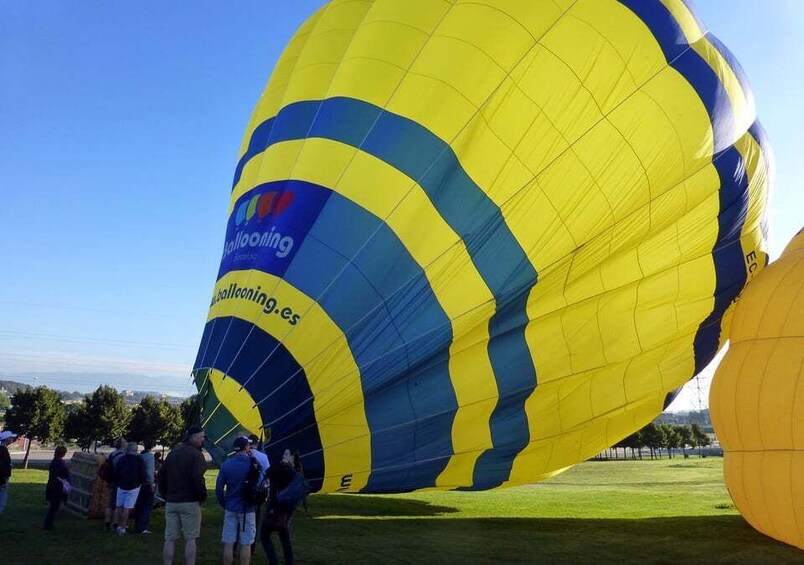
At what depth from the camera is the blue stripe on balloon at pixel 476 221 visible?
6.11 metres

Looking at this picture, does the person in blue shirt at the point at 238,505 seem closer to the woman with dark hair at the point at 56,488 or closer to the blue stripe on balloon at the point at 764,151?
the woman with dark hair at the point at 56,488

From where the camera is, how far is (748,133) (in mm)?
7961

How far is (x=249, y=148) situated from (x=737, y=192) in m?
5.72

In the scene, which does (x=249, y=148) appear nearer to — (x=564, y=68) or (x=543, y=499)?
(x=564, y=68)

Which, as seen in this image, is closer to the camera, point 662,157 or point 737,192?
point 662,157

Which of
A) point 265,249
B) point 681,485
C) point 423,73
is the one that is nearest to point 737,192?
point 423,73

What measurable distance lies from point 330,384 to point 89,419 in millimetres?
26829

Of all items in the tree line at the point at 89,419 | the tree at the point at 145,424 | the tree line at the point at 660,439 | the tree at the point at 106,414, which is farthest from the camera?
the tree line at the point at 660,439

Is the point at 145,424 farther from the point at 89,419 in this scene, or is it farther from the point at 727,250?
A: the point at 727,250

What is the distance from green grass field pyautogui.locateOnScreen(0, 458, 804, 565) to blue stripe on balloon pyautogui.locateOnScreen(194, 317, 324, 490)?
1059 millimetres

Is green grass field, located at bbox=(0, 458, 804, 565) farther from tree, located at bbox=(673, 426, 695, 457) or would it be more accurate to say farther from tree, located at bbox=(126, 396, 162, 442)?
tree, located at bbox=(673, 426, 695, 457)

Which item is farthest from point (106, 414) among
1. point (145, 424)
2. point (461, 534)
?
point (461, 534)

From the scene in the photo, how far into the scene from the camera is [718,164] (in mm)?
7391

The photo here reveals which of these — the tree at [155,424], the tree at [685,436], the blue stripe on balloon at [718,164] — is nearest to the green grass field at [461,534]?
the blue stripe on balloon at [718,164]
